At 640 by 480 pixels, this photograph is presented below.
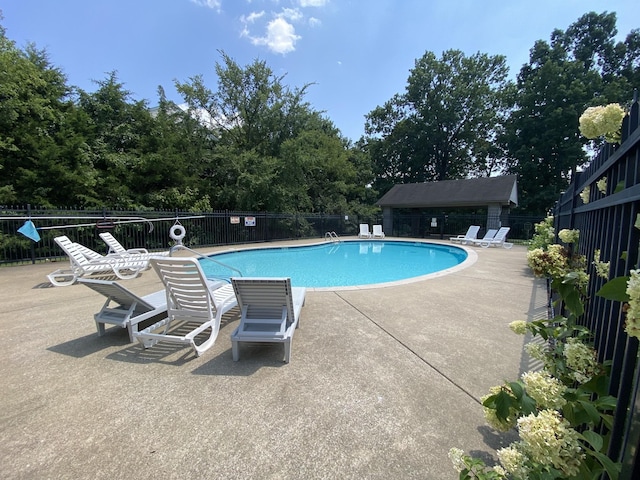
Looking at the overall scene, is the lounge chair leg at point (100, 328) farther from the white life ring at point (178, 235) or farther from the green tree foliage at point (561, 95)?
the green tree foliage at point (561, 95)

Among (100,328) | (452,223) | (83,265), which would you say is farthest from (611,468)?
(452,223)

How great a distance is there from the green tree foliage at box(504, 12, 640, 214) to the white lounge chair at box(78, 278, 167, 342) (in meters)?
29.5

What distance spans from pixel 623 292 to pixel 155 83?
2193cm

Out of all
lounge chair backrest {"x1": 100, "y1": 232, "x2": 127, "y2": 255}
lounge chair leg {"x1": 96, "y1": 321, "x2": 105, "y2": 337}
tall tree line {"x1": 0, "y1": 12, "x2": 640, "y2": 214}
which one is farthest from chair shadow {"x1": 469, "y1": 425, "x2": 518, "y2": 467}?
tall tree line {"x1": 0, "y1": 12, "x2": 640, "y2": 214}

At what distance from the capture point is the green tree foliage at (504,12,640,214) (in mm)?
23125

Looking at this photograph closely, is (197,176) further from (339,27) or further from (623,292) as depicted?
(623,292)

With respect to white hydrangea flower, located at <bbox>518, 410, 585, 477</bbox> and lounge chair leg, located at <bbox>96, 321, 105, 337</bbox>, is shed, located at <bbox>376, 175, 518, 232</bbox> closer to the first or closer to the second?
white hydrangea flower, located at <bbox>518, 410, 585, 477</bbox>

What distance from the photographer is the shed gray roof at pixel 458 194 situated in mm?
17944

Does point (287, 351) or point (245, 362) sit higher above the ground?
point (287, 351)

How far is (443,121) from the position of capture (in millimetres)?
29719

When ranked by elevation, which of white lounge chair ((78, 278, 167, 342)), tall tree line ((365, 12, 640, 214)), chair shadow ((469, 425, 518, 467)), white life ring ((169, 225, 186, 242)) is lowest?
chair shadow ((469, 425, 518, 467))

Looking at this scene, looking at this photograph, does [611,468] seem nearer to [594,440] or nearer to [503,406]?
[594,440]

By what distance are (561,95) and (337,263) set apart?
88.1 ft

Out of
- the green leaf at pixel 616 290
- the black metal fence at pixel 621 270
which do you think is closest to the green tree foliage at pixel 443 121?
the black metal fence at pixel 621 270
